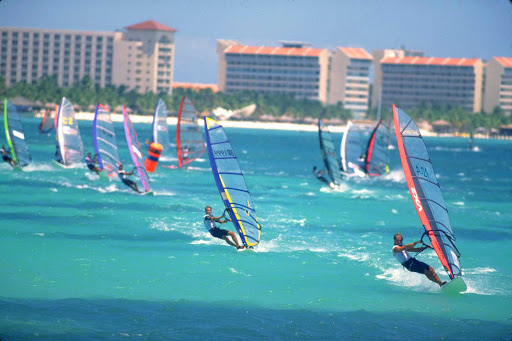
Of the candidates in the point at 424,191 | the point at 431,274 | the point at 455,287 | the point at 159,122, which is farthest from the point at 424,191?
→ the point at 159,122

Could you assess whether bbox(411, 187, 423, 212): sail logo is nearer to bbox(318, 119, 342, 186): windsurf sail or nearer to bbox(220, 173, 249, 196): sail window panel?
bbox(220, 173, 249, 196): sail window panel

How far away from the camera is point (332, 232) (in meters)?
29.5

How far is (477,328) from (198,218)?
15.6 metres

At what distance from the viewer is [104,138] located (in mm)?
38031

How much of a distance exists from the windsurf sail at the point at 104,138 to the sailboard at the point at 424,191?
20.2 metres

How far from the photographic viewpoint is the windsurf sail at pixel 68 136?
4384 cm

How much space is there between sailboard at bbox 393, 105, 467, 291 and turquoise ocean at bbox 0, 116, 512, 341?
1229mm

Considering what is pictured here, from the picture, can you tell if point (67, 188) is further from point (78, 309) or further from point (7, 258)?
point (78, 309)

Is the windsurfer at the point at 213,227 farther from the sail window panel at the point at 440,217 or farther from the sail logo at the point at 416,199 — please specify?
the sail window panel at the point at 440,217

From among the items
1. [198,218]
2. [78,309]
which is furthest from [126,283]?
[198,218]

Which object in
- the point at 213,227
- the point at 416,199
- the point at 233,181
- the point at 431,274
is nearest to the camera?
the point at 416,199

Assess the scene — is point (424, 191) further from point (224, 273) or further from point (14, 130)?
point (14, 130)

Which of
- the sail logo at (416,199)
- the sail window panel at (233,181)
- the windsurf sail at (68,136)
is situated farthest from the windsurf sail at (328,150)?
the sail logo at (416,199)

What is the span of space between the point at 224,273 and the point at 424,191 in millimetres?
5908
